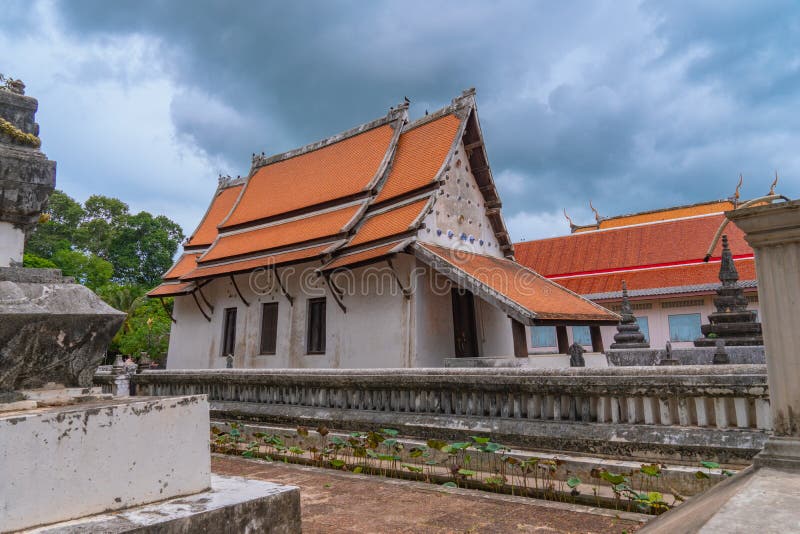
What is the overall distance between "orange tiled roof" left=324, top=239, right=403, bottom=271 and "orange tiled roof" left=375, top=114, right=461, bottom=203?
1.97 metres

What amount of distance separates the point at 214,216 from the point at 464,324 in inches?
520

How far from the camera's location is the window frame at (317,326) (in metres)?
14.7

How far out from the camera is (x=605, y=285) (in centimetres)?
2077

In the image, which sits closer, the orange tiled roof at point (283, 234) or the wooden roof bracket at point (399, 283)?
the wooden roof bracket at point (399, 283)

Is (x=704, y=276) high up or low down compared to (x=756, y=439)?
up

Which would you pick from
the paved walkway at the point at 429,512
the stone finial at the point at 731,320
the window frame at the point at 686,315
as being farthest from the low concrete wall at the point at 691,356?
the paved walkway at the point at 429,512

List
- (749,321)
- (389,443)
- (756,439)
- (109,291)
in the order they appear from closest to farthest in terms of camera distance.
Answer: (756,439) → (389,443) → (749,321) → (109,291)

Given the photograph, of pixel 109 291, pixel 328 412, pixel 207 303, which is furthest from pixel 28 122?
pixel 109 291

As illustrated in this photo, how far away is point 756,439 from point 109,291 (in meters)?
41.0

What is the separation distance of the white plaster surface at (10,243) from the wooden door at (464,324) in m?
11.0

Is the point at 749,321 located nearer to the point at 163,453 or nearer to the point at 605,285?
the point at 605,285

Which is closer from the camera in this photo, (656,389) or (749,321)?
(656,389)

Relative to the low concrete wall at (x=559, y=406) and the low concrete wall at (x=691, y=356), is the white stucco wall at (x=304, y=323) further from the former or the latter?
the low concrete wall at (x=559, y=406)

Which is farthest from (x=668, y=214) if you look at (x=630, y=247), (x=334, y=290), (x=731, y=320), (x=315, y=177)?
(x=334, y=290)
